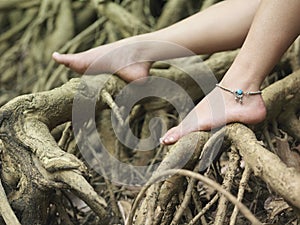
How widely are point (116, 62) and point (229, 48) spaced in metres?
0.30

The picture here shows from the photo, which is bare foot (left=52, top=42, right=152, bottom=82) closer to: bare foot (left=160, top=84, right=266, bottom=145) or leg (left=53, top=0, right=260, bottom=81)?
leg (left=53, top=0, right=260, bottom=81)

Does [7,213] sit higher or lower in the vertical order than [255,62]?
lower

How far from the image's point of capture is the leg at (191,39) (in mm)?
1564

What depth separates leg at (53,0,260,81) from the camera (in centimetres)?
156

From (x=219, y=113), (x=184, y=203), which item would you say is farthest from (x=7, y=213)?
(x=219, y=113)

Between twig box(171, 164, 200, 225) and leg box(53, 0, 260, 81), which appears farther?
leg box(53, 0, 260, 81)

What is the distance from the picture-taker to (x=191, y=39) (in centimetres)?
161

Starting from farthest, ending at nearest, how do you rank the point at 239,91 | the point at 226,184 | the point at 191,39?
the point at 191,39
the point at 239,91
the point at 226,184

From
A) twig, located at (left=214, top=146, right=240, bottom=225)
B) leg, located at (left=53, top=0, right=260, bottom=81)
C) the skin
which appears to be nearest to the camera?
twig, located at (left=214, top=146, right=240, bottom=225)

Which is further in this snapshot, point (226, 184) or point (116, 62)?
point (116, 62)

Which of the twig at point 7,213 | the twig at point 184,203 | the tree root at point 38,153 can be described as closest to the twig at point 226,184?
the twig at point 184,203

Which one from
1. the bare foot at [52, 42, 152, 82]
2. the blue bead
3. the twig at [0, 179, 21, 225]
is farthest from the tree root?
the blue bead

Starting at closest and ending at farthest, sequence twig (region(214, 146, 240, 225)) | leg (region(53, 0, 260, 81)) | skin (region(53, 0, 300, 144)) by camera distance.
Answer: twig (region(214, 146, 240, 225)) < skin (region(53, 0, 300, 144)) < leg (region(53, 0, 260, 81))

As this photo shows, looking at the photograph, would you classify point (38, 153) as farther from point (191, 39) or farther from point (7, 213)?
point (191, 39)
